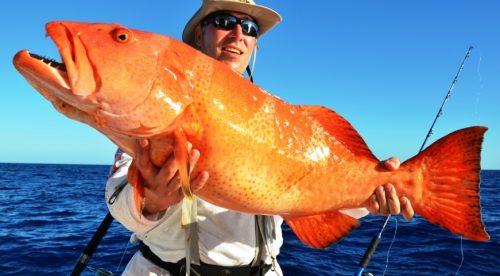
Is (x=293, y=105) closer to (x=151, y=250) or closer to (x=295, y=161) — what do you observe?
(x=295, y=161)

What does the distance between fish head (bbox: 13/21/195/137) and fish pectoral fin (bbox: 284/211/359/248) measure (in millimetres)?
1430

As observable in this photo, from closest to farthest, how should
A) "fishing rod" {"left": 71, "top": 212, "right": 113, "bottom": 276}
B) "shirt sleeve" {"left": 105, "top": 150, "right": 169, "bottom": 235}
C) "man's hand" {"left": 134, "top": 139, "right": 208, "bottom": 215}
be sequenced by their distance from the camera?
"man's hand" {"left": 134, "top": 139, "right": 208, "bottom": 215}, "shirt sleeve" {"left": 105, "top": 150, "right": 169, "bottom": 235}, "fishing rod" {"left": 71, "top": 212, "right": 113, "bottom": 276}

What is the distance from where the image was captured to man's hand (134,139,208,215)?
7.77 ft

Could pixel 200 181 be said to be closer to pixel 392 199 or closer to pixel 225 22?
pixel 392 199

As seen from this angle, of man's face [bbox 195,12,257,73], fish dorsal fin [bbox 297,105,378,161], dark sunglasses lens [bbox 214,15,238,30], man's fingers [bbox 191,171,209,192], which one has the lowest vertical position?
man's fingers [bbox 191,171,209,192]

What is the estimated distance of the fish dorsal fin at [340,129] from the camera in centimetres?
302

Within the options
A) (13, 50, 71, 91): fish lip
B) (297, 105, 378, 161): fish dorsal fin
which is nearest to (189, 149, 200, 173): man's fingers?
(13, 50, 71, 91): fish lip

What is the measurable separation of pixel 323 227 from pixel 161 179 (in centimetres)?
140

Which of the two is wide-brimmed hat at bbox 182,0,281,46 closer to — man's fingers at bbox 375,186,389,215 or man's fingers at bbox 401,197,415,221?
man's fingers at bbox 375,186,389,215

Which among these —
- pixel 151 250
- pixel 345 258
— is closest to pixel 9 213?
pixel 345 258

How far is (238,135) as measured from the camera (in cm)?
248

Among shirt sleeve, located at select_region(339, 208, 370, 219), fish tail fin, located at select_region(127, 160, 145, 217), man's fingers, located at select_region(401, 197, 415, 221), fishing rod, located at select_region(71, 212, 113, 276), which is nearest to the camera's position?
fish tail fin, located at select_region(127, 160, 145, 217)

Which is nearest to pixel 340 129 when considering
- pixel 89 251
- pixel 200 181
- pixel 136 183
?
pixel 200 181

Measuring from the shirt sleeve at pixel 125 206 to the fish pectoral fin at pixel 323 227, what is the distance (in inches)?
43.0
